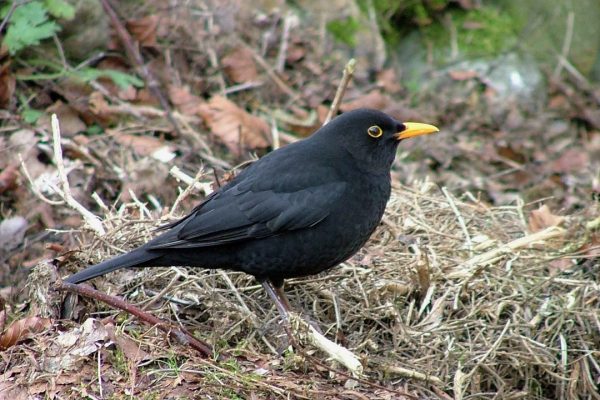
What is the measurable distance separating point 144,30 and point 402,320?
13.2 feet

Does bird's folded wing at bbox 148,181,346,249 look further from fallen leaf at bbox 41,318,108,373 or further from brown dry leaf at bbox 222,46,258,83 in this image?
brown dry leaf at bbox 222,46,258,83

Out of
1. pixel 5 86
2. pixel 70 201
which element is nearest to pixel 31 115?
pixel 5 86

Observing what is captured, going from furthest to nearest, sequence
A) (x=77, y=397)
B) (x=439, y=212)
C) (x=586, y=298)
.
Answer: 1. (x=439, y=212)
2. (x=586, y=298)
3. (x=77, y=397)

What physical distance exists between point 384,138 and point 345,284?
2.66 feet

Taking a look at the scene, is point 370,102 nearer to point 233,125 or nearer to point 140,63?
point 233,125

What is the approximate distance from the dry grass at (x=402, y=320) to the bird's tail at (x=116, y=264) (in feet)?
0.78

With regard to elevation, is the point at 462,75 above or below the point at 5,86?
below

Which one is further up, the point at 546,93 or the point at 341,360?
the point at 341,360

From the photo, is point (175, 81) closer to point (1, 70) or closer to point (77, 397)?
point (1, 70)

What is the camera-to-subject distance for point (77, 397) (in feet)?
12.0

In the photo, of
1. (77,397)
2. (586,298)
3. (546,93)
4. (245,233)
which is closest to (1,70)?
(245,233)

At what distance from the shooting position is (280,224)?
4375 mm

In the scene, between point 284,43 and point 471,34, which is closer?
point 284,43

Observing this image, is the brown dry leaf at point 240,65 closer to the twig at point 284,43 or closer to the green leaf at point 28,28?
the twig at point 284,43
